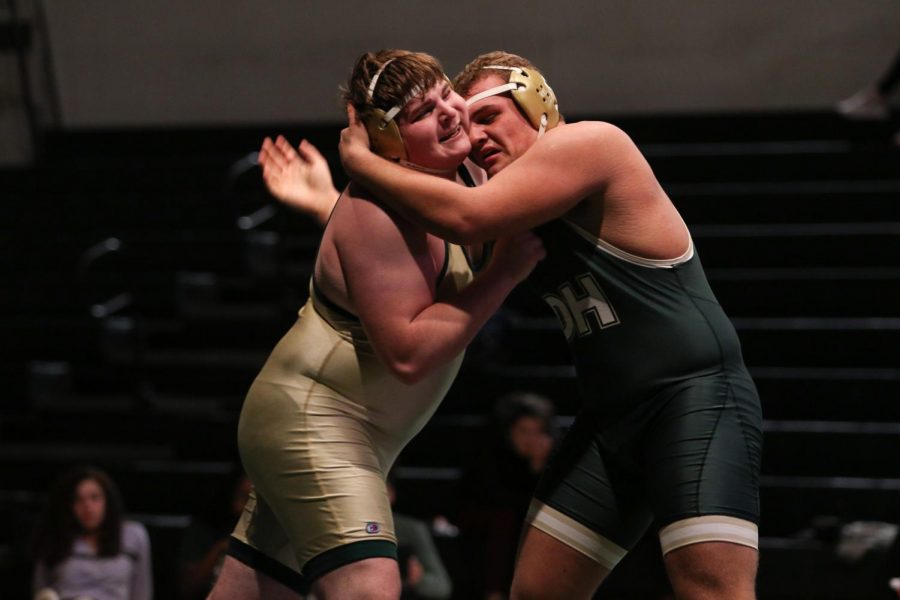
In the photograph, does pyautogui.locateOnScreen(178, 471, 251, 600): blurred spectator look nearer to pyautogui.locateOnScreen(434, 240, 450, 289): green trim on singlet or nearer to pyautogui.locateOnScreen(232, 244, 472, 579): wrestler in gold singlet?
pyautogui.locateOnScreen(232, 244, 472, 579): wrestler in gold singlet

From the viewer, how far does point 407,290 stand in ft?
9.38

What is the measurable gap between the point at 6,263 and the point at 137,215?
87cm

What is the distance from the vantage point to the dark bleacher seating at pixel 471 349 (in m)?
6.71

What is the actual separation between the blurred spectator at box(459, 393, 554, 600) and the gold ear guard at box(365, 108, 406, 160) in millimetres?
3251

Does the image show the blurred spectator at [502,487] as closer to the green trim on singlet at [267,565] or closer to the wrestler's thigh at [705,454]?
the green trim on singlet at [267,565]

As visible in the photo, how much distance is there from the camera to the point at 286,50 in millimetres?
9859

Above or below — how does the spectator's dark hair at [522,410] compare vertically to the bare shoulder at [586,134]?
below

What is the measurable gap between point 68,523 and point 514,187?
3.78 metres

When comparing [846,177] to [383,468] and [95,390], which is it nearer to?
[95,390]

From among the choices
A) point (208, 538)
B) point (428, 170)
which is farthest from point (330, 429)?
point (208, 538)

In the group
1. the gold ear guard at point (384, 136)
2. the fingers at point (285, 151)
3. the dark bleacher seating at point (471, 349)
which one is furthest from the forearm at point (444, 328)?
the dark bleacher seating at point (471, 349)

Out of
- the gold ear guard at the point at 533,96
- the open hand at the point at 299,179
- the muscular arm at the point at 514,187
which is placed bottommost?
the open hand at the point at 299,179

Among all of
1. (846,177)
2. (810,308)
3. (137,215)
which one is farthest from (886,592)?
(137,215)

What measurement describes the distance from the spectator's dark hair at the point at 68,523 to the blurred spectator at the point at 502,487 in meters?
1.51
